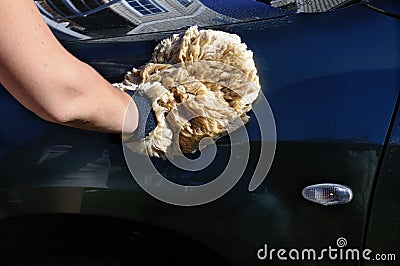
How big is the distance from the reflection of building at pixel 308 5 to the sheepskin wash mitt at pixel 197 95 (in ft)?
0.66

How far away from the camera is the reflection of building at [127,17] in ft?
6.58

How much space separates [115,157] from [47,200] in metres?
0.25

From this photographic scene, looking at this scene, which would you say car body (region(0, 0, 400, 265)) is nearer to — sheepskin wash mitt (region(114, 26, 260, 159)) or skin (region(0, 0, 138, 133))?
sheepskin wash mitt (region(114, 26, 260, 159))

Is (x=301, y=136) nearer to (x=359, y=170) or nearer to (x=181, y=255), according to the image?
(x=359, y=170)

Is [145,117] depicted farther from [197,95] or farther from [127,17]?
[127,17]

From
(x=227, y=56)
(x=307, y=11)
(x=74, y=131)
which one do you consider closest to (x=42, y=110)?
(x=74, y=131)

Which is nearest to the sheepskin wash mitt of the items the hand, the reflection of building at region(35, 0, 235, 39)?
the hand

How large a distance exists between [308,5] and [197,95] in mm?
432

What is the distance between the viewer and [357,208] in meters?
1.79

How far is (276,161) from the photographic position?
5.96 ft

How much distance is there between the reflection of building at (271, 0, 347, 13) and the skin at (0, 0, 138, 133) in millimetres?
611

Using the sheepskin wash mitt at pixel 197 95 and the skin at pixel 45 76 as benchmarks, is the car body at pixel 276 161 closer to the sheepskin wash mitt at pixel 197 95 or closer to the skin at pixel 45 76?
the sheepskin wash mitt at pixel 197 95

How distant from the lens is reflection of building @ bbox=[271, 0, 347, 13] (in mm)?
1882

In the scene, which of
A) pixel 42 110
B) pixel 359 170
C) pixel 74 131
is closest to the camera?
pixel 42 110
